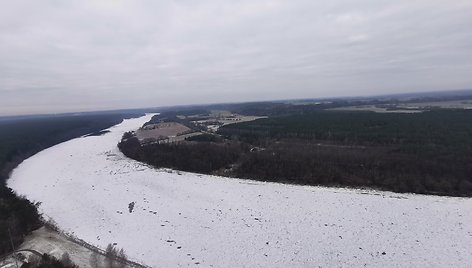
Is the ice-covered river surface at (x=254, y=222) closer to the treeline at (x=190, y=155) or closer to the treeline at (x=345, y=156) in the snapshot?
the treeline at (x=345, y=156)

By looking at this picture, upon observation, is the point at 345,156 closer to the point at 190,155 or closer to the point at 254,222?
the point at 190,155

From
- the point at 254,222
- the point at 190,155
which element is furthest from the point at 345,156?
the point at 254,222

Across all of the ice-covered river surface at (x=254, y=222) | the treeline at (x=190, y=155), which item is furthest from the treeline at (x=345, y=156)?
the ice-covered river surface at (x=254, y=222)

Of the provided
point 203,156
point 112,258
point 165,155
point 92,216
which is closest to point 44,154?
point 165,155

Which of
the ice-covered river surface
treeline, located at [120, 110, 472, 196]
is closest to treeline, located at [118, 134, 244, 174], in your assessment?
treeline, located at [120, 110, 472, 196]

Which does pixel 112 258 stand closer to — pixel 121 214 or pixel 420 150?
pixel 121 214

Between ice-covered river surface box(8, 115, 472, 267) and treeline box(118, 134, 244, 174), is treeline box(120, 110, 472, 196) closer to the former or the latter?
treeline box(118, 134, 244, 174)
